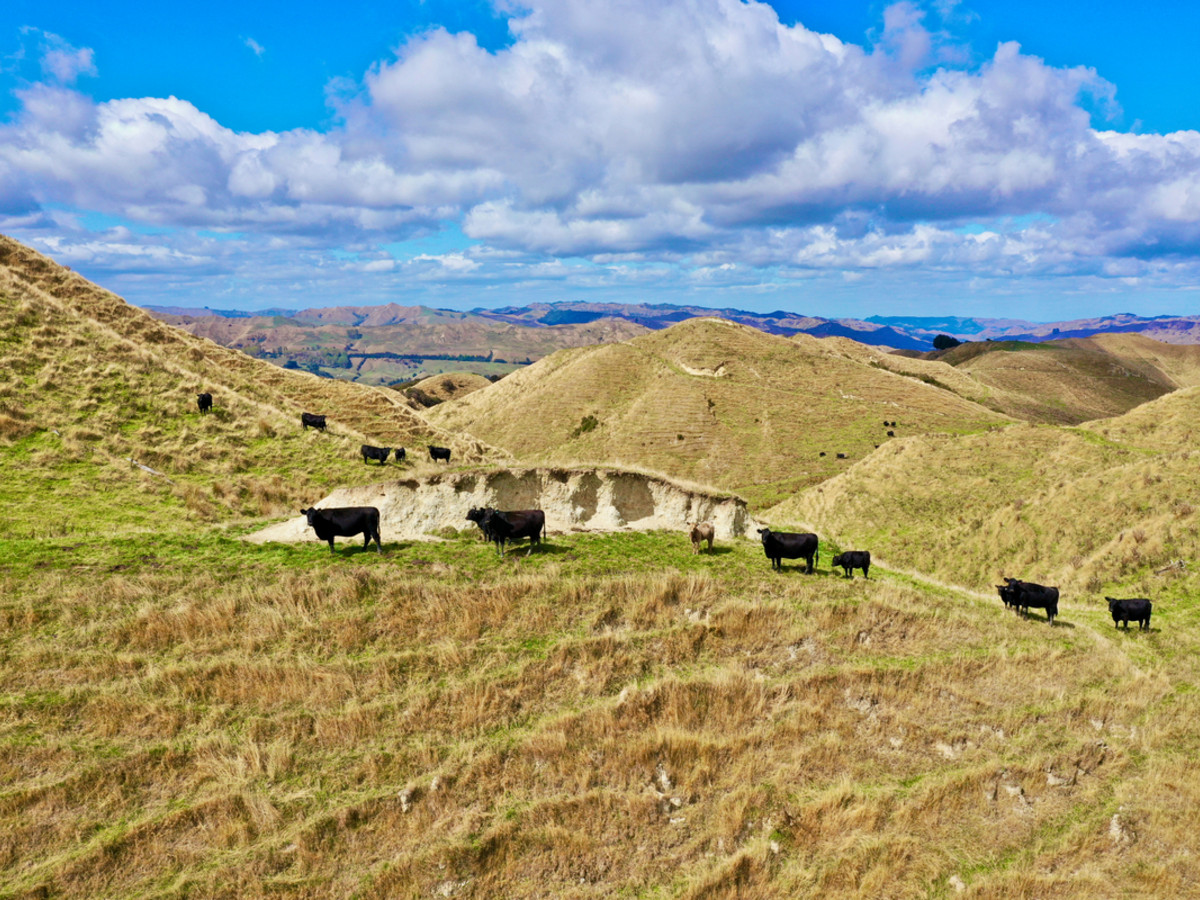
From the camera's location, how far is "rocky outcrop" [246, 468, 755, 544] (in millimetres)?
24688

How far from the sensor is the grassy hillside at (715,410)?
104 m

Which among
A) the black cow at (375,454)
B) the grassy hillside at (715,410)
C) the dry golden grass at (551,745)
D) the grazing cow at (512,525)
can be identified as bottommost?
the dry golden grass at (551,745)

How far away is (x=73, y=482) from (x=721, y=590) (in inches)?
1102

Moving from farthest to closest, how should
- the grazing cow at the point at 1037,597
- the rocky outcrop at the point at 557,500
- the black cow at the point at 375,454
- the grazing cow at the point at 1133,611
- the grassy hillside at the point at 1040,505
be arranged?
1. the black cow at the point at 375,454
2. the grassy hillside at the point at 1040,505
3. the rocky outcrop at the point at 557,500
4. the grazing cow at the point at 1133,611
5. the grazing cow at the point at 1037,597

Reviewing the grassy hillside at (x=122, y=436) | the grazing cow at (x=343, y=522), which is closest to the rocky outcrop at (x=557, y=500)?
the grazing cow at (x=343, y=522)

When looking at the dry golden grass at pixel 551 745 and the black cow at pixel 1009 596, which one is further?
the black cow at pixel 1009 596

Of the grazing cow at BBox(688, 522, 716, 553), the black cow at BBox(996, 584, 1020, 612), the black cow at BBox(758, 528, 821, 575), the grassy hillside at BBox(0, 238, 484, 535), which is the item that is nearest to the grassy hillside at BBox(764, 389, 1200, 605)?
the black cow at BBox(996, 584, 1020, 612)

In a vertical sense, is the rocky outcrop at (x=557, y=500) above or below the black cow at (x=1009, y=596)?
above

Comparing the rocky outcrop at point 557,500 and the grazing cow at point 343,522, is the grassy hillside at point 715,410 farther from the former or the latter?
the grazing cow at point 343,522

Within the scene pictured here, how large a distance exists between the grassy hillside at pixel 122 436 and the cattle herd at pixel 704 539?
7916mm

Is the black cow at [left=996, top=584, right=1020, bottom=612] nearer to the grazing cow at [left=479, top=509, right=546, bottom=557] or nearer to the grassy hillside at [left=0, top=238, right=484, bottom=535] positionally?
the grazing cow at [left=479, top=509, right=546, bottom=557]

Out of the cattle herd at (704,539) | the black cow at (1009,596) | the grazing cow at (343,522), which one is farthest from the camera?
the black cow at (1009,596)

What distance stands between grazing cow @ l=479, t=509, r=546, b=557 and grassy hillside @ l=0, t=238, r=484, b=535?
13338 mm

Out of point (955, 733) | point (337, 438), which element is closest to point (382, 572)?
point (955, 733)
